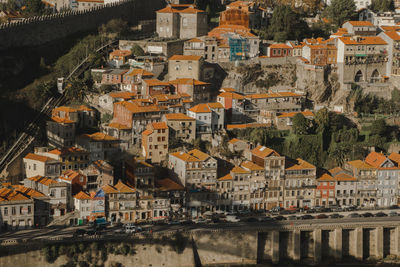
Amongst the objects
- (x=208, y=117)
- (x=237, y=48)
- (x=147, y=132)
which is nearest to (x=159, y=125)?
(x=147, y=132)

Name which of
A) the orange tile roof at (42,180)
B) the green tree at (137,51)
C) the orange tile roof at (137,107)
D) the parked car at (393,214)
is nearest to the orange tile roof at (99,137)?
the orange tile roof at (137,107)

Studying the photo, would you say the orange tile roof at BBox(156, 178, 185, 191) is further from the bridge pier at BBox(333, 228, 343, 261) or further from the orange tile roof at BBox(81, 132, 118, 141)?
the bridge pier at BBox(333, 228, 343, 261)

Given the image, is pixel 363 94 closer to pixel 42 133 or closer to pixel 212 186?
pixel 212 186

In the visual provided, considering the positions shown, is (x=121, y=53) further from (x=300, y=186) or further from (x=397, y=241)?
(x=397, y=241)

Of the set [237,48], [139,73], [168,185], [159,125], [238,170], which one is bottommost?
[168,185]

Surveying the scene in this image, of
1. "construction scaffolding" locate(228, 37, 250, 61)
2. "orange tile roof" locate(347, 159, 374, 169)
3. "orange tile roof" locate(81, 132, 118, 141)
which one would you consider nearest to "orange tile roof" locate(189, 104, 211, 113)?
"orange tile roof" locate(81, 132, 118, 141)

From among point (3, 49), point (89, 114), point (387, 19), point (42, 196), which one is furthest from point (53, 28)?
point (387, 19)
